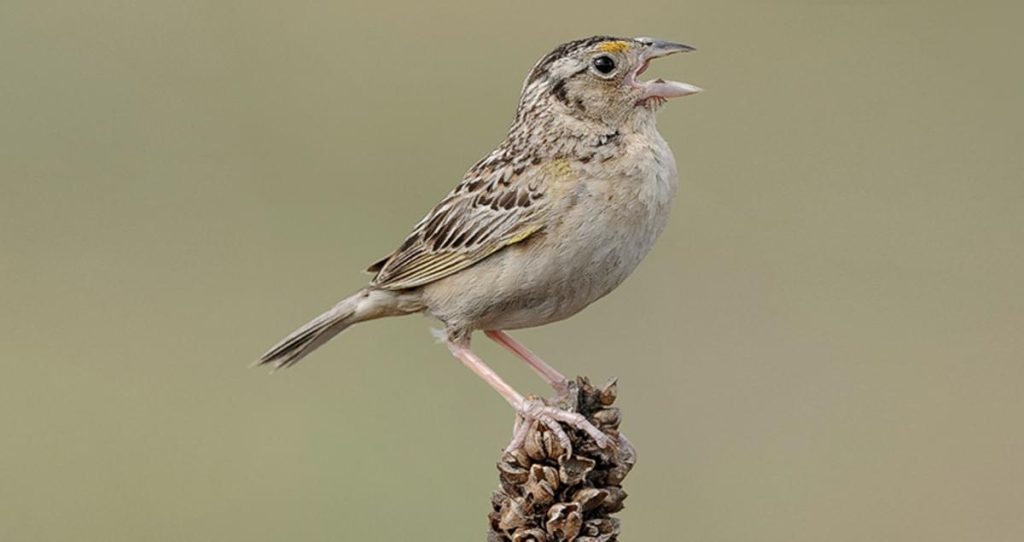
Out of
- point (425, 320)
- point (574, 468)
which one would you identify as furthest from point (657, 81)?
point (425, 320)

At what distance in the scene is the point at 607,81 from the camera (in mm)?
6137

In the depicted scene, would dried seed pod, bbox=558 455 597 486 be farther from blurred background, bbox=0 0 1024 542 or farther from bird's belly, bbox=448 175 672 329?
blurred background, bbox=0 0 1024 542

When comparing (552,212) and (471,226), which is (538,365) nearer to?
(471,226)

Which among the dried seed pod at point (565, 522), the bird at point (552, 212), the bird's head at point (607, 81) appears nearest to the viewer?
the dried seed pod at point (565, 522)

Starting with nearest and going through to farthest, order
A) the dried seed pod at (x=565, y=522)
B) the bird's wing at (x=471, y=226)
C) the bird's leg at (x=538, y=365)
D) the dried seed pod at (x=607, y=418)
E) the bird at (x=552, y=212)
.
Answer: the dried seed pod at (x=565, y=522) → the dried seed pod at (x=607, y=418) → the bird's leg at (x=538, y=365) → the bird at (x=552, y=212) → the bird's wing at (x=471, y=226)

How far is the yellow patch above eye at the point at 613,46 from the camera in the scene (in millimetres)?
6125

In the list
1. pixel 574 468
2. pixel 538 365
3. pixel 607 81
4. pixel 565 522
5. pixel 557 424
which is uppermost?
pixel 607 81

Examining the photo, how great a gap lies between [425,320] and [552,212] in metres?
5.89

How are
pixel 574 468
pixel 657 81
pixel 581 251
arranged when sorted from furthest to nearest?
pixel 657 81 < pixel 581 251 < pixel 574 468

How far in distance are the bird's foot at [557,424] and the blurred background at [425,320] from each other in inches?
174

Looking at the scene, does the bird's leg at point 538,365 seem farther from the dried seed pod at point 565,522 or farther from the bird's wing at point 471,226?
the dried seed pod at point 565,522

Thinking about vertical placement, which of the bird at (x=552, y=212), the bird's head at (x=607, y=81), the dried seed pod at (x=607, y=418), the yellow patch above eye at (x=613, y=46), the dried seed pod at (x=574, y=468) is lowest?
the dried seed pod at (x=574, y=468)

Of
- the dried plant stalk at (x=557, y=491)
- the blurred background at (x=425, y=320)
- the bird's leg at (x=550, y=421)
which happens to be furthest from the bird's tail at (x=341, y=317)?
the blurred background at (x=425, y=320)

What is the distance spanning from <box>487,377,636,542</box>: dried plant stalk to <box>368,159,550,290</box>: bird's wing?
1.35 meters
